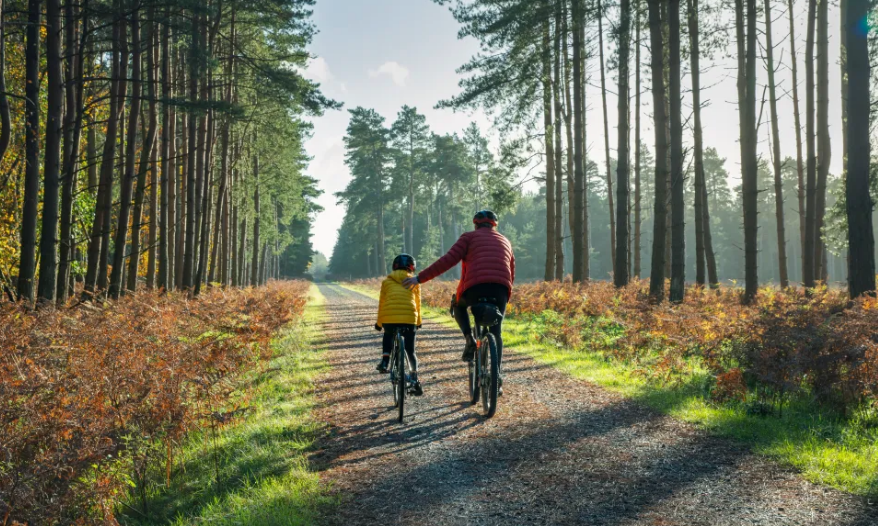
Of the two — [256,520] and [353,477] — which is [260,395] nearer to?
[353,477]

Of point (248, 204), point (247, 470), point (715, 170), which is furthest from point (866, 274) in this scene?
point (715, 170)

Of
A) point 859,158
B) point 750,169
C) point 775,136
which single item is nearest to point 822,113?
point 775,136

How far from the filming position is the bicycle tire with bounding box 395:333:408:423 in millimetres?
6645

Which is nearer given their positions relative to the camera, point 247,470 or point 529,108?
point 247,470

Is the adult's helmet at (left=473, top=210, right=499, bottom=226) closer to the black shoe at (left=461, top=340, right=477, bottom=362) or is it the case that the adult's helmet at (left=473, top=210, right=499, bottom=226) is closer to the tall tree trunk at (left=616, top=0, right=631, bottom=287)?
the black shoe at (left=461, top=340, right=477, bottom=362)

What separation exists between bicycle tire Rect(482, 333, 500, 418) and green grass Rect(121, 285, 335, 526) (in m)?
1.96

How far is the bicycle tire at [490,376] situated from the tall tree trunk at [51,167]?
8834 millimetres

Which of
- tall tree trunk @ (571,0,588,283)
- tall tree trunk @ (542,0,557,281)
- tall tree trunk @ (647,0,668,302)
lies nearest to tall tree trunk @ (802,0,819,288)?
tall tree trunk @ (647,0,668,302)

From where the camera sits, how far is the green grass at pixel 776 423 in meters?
4.52

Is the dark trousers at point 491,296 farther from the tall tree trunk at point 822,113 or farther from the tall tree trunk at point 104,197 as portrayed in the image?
the tall tree trunk at point 822,113

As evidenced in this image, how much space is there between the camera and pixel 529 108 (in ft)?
69.5

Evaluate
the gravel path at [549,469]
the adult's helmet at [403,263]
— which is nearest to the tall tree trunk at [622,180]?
the gravel path at [549,469]

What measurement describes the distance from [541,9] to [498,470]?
16517mm

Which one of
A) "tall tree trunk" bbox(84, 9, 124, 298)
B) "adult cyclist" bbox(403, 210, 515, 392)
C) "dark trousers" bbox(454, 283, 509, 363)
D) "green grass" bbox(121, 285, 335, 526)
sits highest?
"tall tree trunk" bbox(84, 9, 124, 298)
